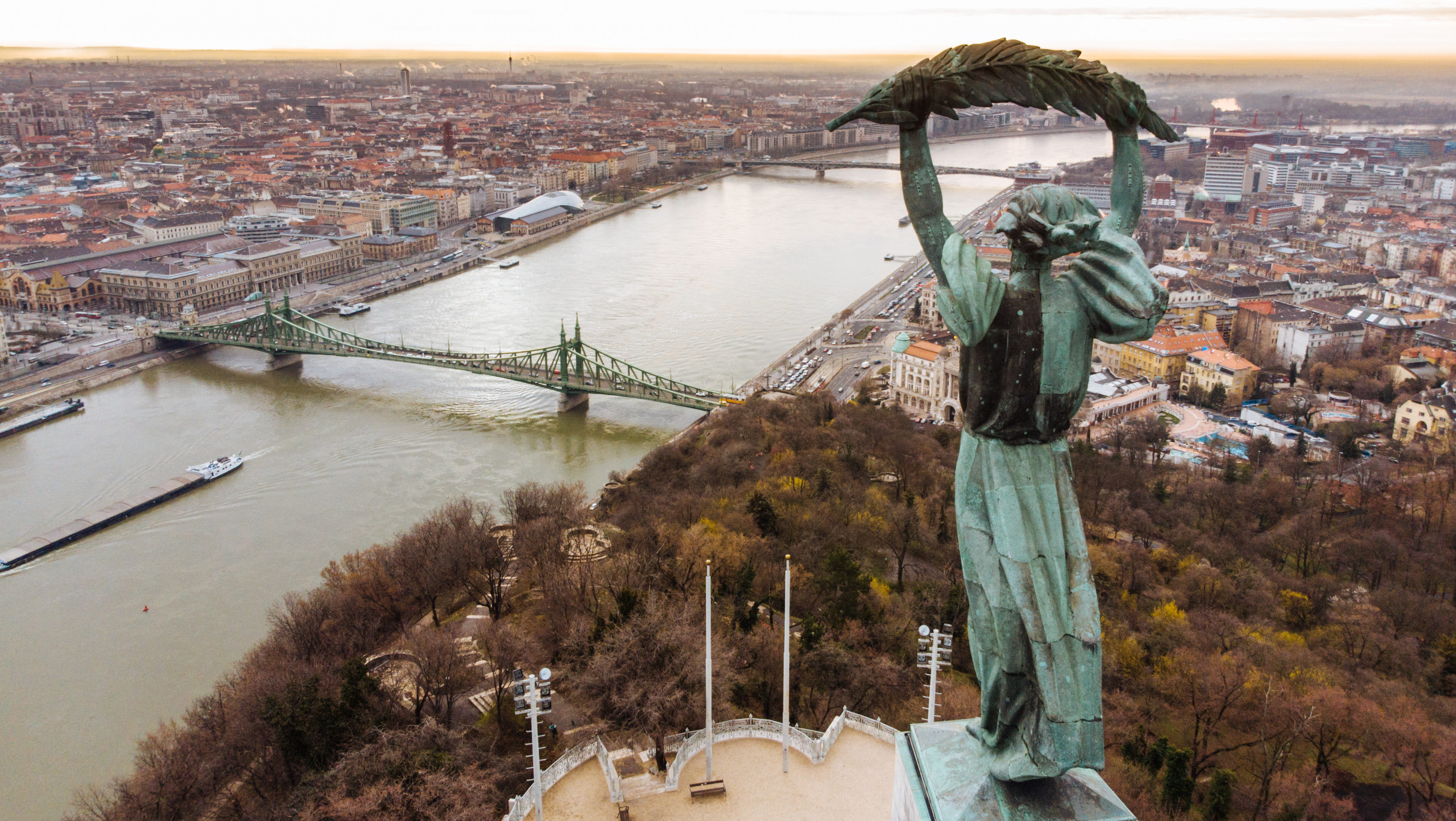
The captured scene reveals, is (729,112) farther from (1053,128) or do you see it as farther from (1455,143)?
(1455,143)

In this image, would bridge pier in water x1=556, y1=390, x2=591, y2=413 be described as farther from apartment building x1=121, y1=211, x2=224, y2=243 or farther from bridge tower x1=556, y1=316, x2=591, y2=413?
apartment building x1=121, y1=211, x2=224, y2=243

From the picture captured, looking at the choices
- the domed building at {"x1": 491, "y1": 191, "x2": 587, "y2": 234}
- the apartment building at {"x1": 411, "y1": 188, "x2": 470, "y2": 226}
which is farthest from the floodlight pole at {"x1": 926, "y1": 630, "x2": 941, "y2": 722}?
the apartment building at {"x1": 411, "y1": 188, "x2": 470, "y2": 226}

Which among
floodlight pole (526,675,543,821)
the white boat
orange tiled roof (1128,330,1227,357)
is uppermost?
floodlight pole (526,675,543,821)

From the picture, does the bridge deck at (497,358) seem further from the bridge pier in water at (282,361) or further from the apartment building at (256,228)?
the apartment building at (256,228)

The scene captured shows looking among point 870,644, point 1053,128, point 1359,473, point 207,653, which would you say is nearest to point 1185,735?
point 870,644

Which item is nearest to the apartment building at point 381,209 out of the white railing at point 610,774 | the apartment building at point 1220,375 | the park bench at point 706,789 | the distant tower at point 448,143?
the distant tower at point 448,143

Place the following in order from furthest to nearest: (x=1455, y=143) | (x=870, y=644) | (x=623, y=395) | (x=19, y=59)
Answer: (x=19, y=59), (x=1455, y=143), (x=623, y=395), (x=870, y=644)

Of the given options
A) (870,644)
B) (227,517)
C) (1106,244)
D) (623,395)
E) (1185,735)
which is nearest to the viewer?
(1106,244)
